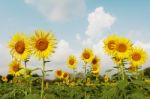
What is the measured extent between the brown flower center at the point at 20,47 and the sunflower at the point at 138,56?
15.3 ft

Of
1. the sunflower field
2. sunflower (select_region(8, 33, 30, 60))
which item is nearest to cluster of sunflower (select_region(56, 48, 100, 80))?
the sunflower field

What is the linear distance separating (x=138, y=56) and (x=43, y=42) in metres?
5.24

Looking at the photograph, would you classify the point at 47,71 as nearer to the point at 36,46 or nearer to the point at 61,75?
the point at 36,46

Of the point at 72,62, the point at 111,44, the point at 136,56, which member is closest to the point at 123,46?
the point at 111,44

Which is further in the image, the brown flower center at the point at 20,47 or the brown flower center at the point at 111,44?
the brown flower center at the point at 111,44

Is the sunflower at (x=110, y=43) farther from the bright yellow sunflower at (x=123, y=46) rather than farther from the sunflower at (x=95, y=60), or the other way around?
the sunflower at (x=95, y=60)

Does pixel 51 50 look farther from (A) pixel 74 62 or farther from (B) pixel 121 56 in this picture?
(A) pixel 74 62

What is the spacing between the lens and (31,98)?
6.81m

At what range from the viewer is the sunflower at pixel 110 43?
11.2 m

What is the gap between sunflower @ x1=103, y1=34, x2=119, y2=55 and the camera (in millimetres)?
11245

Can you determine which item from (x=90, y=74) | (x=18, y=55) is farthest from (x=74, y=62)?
(x=18, y=55)

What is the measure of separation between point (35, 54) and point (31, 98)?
5.50ft

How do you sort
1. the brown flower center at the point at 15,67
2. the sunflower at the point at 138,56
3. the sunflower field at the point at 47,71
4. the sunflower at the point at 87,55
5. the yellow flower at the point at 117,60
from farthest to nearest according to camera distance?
1. the sunflower at the point at 87,55
2. the brown flower center at the point at 15,67
3. the sunflower at the point at 138,56
4. the yellow flower at the point at 117,60
5. the sunflower field at the point at 47,71

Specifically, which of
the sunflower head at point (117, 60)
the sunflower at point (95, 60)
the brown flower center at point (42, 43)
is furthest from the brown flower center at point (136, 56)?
the brown flower center at point (42, 43)
